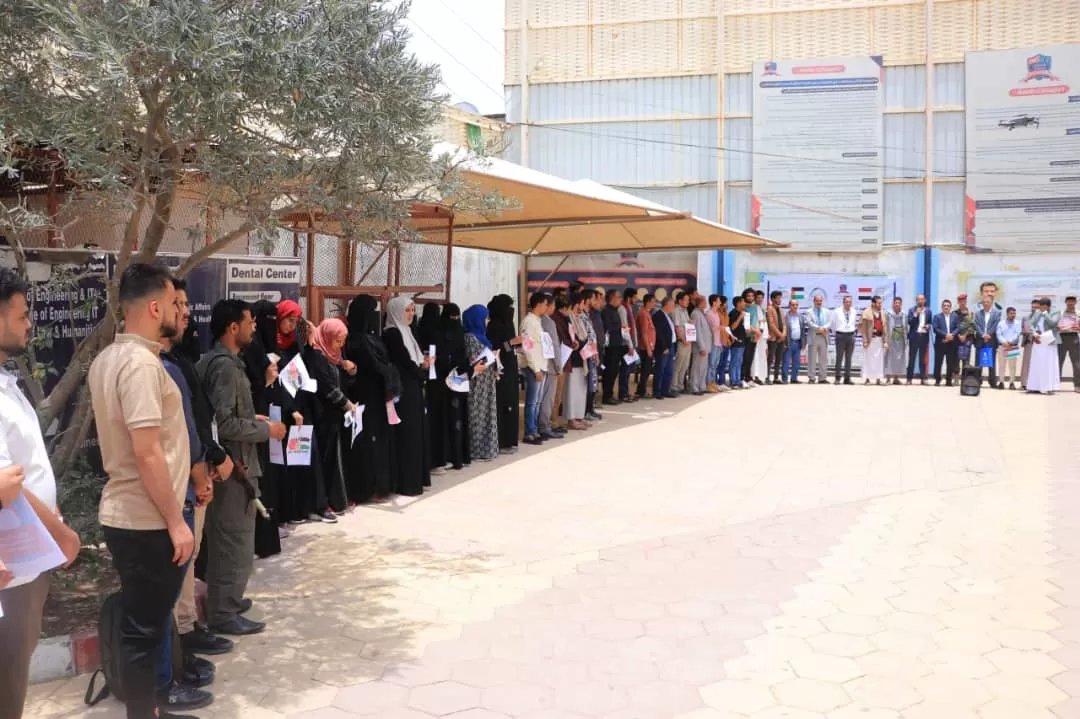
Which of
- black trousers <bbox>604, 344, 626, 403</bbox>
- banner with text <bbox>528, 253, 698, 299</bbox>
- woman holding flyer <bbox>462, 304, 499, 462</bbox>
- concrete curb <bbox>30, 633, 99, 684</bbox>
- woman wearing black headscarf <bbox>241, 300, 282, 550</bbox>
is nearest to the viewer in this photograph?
concrete curb <bbox>30, 633, 99, 684</bbox>

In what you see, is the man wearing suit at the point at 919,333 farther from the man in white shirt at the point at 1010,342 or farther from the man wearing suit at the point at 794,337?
the man wearing suit at the point at 794,337

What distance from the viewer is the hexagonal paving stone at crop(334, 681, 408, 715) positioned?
12.3 feet

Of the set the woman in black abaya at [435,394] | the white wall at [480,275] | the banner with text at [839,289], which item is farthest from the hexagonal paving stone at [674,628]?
the banner with text at [839,289]

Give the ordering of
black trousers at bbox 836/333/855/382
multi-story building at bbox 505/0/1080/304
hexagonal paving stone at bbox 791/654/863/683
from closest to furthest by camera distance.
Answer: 1. hexagonal paving stone at bbox 791/654/863/683
2. black trousers at bbox 836/333/855/382
3. multi-story building at bbox 505/0/1080/304

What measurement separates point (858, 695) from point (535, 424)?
6.67 meters

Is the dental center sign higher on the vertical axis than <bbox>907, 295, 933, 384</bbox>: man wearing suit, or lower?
higher

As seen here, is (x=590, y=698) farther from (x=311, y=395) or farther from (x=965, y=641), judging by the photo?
(x=311, y=395)

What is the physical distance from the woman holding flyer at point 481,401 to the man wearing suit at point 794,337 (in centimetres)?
890

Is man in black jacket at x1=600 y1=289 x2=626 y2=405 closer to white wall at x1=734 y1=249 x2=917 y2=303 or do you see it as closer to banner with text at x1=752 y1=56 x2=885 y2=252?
white wall at x1=734 y1=249 x2=917 y2=303

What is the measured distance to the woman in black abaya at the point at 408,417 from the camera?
24.9ft

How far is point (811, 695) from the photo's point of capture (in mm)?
3914

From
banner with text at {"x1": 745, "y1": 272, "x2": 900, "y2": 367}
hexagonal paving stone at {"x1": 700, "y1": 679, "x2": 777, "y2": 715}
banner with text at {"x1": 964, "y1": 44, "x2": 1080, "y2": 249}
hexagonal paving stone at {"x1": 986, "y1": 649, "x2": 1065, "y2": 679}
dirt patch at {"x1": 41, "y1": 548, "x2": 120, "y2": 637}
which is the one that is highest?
banner with text at {"x1": 964, "y1": 44, "x2": 1080, "y2": 249}

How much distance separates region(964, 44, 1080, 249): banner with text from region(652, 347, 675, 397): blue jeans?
7640mm

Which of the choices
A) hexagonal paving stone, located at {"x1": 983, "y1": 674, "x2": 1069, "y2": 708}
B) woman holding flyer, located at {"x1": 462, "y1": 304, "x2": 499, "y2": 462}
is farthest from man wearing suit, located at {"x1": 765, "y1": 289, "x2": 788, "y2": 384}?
hexagonal paving stone, located at {"x1": 983, "y1": 674, "x2": 1069, "y2": 708}
